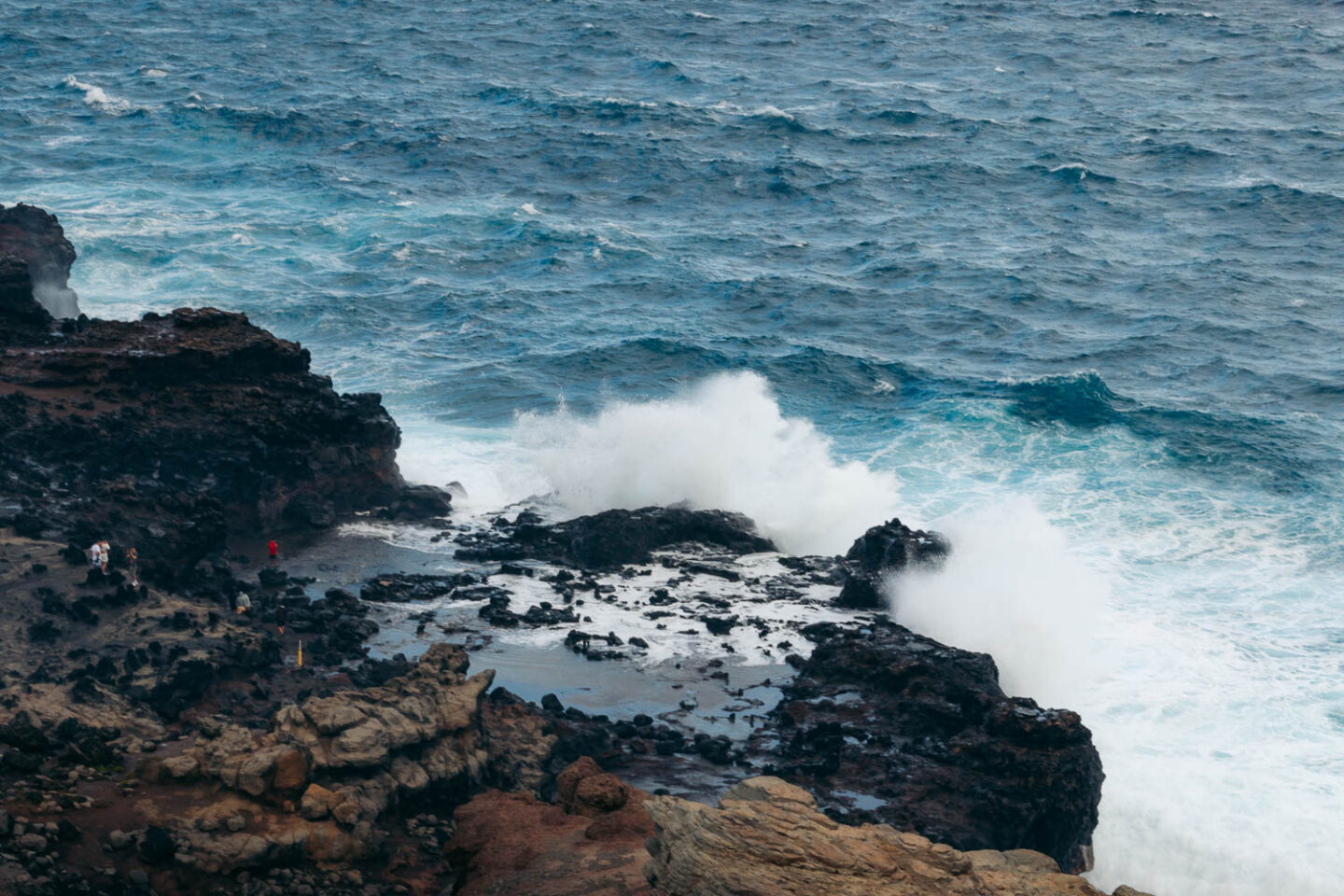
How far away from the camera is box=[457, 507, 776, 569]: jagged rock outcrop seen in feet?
111

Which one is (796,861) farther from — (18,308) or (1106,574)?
(18,308)

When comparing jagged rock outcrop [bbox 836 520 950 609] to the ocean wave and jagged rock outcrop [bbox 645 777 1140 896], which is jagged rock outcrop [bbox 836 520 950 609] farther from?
jagged rock outcrop [bbox 645 777 1140 896]

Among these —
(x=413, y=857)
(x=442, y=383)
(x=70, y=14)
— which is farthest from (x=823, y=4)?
(x=413, y=857)

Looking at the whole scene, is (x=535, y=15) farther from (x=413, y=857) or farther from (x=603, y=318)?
(x=413, y=857)

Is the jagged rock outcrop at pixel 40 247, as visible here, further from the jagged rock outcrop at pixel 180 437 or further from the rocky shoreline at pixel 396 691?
the jagged rock outcrop at pixel 180 437

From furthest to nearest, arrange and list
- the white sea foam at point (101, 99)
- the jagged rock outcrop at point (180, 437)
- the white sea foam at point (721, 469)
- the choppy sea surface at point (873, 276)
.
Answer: the white sea foam at point (101, 99) → the white sea foam at point (721, 469) → the choppy sea surface at point (873, 276) → the jagged rock outcrop at point (180, 437)

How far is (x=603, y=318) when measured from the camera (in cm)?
5356

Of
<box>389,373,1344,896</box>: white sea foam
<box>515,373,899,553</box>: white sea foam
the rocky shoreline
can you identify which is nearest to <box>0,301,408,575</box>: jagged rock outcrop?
the rocky shoreline

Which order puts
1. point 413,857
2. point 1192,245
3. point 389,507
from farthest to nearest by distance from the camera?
point 1192,245
point 389,507
point 413,857

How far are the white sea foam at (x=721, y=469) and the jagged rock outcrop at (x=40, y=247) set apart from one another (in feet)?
50.2

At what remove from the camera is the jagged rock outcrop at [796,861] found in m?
15.4

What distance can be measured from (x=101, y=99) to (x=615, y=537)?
Answer: 55.8 meters

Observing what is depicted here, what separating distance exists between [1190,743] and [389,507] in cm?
1972

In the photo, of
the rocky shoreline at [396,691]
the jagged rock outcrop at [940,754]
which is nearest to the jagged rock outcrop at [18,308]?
the rocky shoreline at [396,691]
